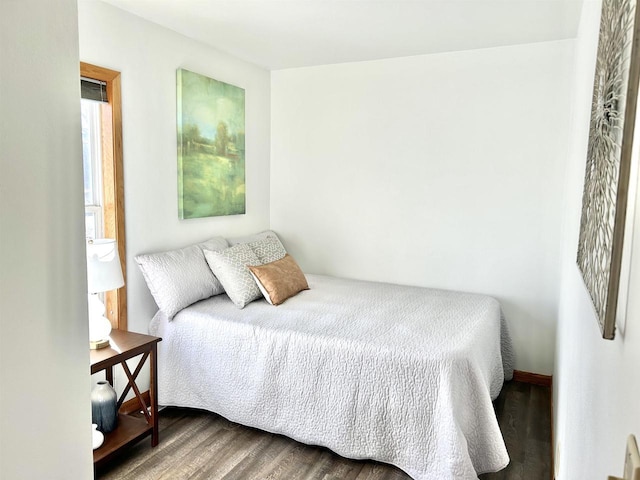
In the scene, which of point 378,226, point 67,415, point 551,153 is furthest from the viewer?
point 378,226

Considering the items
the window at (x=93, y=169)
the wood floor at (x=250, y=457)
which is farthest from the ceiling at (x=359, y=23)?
the wood floor at (x=250, y=457)

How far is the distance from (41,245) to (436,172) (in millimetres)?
2967

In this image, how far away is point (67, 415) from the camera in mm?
1186

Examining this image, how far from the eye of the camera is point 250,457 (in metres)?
2.53

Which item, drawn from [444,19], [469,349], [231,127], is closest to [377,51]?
[444,19]

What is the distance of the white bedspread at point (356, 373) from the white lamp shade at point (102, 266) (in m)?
0.58

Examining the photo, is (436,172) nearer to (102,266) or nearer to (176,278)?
(176,278)

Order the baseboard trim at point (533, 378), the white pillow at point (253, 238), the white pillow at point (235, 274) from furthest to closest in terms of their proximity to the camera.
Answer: the white pillow at point (253, 238) → the baseboard trim at point (533, 378) → the white pillow at point (235, 274)

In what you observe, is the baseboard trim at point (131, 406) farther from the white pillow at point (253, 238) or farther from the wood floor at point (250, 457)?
the white pillow at point (253, 238)

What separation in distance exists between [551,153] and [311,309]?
190 cm

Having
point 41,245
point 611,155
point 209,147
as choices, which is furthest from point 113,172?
point 611,155

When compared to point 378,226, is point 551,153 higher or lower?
higher

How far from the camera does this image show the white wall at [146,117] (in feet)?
8.91

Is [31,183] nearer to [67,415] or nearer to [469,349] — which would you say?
[67,415]
